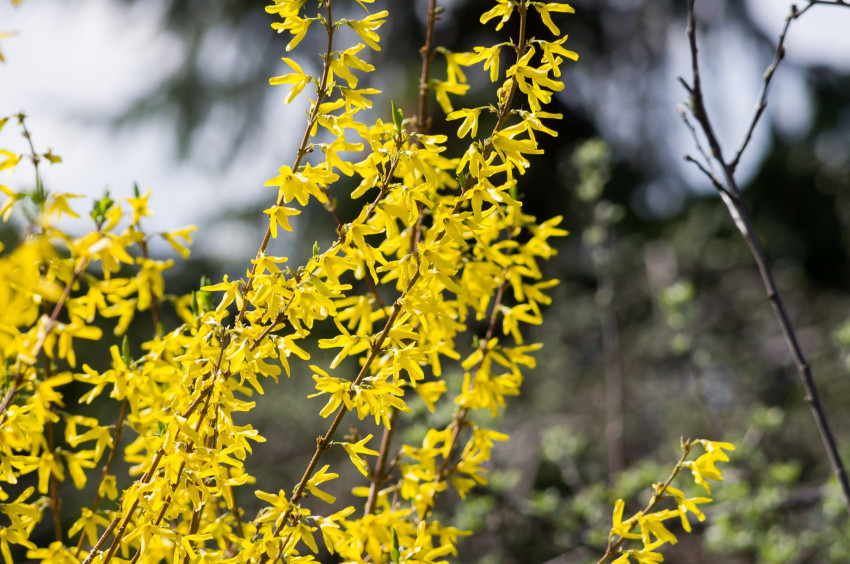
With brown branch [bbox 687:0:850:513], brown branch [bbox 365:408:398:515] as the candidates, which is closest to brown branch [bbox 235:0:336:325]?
brown branch [bbox 365:408:398:515]

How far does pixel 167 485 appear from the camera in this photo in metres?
1.01

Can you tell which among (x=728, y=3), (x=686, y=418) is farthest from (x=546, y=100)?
(x=728, y=3)

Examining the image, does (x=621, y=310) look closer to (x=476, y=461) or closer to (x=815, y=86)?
(x=815, y=86)

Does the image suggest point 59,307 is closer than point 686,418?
Yes

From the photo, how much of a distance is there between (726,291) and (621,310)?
2.24 ft

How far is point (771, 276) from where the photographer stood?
1.37 metres

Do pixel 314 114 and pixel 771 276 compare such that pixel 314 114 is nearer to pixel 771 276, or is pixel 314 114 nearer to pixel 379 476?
pixel 379 476

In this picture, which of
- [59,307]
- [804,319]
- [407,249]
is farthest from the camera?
[804,319]

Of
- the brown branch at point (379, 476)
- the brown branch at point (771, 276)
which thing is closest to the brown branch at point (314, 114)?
the brown branch at point (379, 476)

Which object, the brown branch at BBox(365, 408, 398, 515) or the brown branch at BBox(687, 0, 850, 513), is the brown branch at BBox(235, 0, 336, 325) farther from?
the brown branch at BBox(687, 0, 850, 513)

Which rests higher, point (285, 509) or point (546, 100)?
point (546, 100)

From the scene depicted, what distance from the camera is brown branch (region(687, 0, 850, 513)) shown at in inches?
50.9

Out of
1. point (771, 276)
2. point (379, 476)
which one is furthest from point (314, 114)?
point (771, 276)

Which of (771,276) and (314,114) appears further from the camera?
(771,276)
